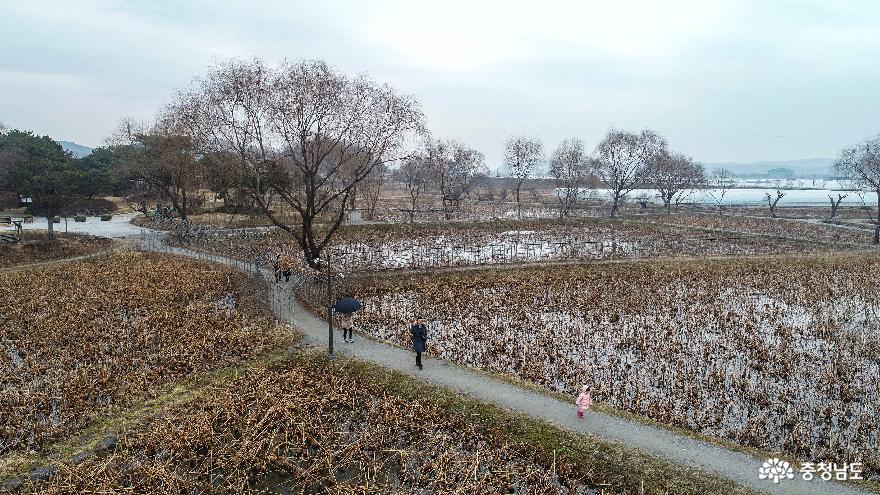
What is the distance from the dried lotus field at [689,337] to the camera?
12.2 meters

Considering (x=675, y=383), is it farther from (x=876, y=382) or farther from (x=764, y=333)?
(x=764, y=333)

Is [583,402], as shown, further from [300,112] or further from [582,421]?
[300,112]

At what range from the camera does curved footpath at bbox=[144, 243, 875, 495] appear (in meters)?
9.40

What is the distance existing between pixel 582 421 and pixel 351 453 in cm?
480

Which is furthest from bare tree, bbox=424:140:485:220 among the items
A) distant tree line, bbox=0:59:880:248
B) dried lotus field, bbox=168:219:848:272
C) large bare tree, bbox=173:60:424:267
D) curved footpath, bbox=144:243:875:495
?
curved footpath, bbox=144:243:875:495

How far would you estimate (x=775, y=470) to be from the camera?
9703 millimetres

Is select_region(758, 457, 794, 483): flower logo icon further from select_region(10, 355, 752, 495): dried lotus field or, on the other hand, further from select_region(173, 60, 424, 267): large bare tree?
select_region(173, 60, 424, 267): large bare tree

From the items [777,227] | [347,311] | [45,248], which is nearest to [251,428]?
[347,311]

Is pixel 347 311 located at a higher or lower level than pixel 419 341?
higher

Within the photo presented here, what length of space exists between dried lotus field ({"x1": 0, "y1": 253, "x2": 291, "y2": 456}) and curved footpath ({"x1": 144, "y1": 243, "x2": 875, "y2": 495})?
296 centimetres

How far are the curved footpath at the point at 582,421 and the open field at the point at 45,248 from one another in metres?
19.5

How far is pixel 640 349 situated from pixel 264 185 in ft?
116

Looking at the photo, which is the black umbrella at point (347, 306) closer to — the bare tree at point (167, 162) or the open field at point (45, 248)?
the open field at point (45, 248)

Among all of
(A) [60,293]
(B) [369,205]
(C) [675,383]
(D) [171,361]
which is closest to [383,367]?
(D) [171,361]
